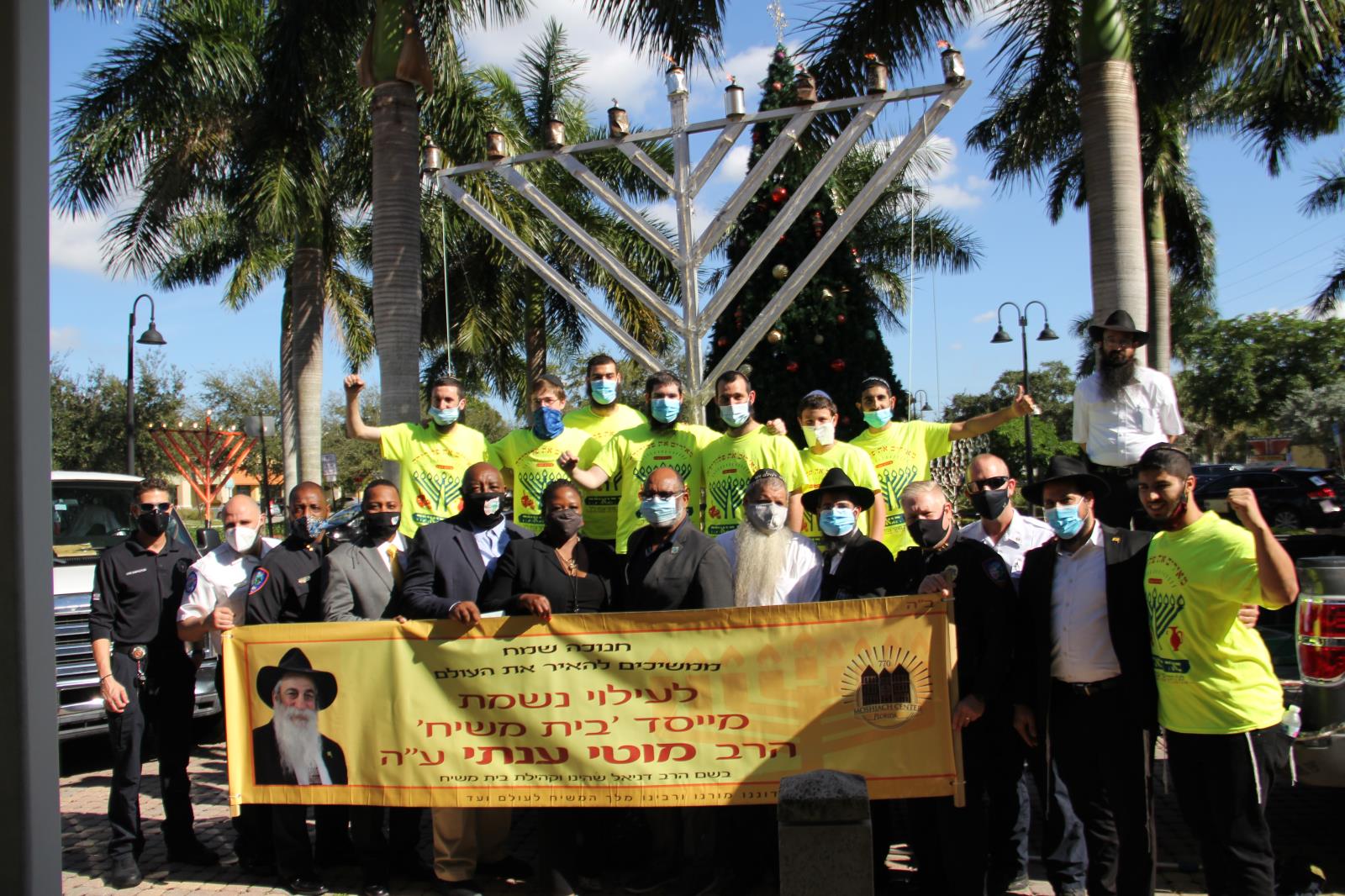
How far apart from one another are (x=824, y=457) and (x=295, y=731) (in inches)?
122

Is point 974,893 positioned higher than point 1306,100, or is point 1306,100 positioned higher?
point 1306,100

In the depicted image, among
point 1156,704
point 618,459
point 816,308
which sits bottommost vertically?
point 1156,704

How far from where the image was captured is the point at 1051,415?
75.7 metres

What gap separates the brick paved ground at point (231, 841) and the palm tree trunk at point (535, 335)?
1765 cm

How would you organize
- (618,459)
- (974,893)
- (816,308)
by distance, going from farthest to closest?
(816,308), (618,459), (974,893)

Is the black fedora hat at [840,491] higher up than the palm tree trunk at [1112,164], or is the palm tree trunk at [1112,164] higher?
the palm tree trunk at [1112,164]

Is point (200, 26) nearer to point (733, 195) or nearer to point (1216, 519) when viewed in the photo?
point (733, 195)

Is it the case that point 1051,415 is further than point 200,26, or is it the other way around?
point 1051,415

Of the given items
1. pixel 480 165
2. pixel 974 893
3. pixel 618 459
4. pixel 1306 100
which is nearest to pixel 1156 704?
pixel 974 893

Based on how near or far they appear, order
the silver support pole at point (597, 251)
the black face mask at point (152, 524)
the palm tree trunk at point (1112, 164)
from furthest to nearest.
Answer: the silver support pole at point (597, 251) → the palm tree trunk at point (1112, 164) → the black face mask at point (152, 524)

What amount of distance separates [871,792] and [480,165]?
26.9 feet

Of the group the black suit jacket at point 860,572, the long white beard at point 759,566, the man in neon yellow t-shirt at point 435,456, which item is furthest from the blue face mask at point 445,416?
the black suit jacket at point 860,572

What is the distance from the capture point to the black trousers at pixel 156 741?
5328 mm

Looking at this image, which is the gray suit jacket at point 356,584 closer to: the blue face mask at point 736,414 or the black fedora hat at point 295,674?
the black fedora hat at point 295,674
